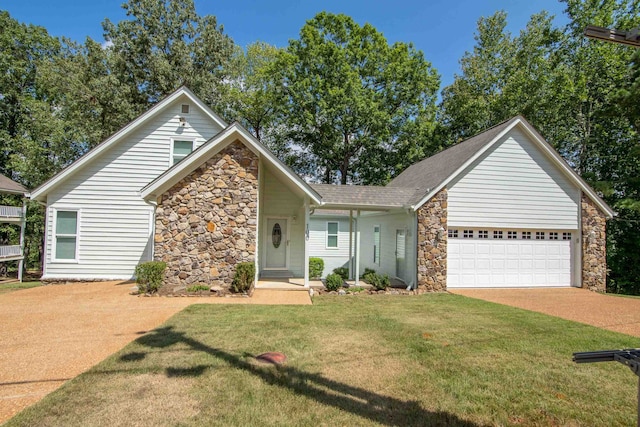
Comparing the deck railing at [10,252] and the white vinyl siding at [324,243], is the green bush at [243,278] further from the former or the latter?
the deck railing at [10,252]

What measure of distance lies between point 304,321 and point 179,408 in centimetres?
373

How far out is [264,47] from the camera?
29.2m

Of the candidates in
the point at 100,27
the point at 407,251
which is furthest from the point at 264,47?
the point at 407,251

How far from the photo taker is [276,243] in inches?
527

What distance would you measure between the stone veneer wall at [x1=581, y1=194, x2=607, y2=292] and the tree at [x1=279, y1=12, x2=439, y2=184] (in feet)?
43.6

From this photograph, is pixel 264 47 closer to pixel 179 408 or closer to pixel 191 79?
pixel 191 79

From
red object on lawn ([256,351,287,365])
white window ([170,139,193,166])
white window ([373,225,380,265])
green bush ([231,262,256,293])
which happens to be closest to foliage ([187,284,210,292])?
green bush ([231,262,256,293])

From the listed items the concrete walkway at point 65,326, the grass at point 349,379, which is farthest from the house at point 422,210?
the grass at point 349,379

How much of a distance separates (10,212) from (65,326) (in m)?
11.1

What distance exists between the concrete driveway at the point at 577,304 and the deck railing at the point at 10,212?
1816cm

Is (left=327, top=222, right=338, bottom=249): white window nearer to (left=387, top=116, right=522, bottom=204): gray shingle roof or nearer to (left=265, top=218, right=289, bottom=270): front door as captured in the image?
(left=387, top=116, right=522, bottom=204): gray shingle roof

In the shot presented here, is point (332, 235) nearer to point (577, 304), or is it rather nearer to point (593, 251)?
point (577, 304)

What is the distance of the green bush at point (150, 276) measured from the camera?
9.35 m

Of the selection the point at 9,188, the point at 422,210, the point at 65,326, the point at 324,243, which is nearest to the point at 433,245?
the point at 422,210
